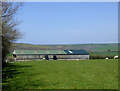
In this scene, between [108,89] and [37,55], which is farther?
[37,55]

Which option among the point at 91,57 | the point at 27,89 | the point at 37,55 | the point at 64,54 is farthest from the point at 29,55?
the point at 27,89

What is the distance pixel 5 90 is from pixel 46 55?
57702mm

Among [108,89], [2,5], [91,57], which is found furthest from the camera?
[91,57]

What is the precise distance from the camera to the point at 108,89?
41.3 feet

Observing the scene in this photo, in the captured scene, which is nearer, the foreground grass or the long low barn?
the foreground grass

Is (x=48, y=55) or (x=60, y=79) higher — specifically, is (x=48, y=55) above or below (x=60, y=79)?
above

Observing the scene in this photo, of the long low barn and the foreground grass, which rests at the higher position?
A: the long low barn

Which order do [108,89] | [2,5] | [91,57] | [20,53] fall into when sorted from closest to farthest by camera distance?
1. [2,5]
2. [108,89]
3. [20,53]
4. [91,57]

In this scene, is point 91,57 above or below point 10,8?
below

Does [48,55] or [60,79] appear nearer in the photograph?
[60,79]

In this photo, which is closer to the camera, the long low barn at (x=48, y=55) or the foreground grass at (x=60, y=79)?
the foreground grass at (x=60, y=79)

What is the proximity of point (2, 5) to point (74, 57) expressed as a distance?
2382 inches

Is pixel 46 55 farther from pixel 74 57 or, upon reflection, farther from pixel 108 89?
pixel 108 89

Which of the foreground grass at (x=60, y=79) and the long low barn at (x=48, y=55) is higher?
the long low barn at (x=48, y=55)
